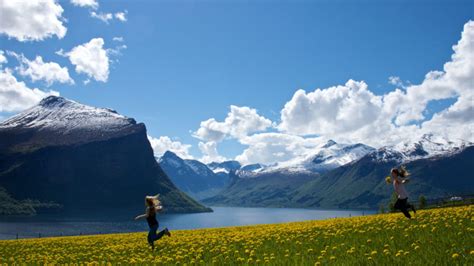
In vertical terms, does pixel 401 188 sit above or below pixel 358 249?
above

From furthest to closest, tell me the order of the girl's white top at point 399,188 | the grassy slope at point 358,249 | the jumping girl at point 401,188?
the girl's white top at point 399,188 → the jumping girl at point 401,188 → the grassy slope at point 358,249

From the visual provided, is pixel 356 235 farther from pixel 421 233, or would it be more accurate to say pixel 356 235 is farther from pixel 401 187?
pixel 401 187

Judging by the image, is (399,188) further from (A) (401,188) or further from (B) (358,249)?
(B) (358,249)

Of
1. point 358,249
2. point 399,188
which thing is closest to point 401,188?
point 399,188

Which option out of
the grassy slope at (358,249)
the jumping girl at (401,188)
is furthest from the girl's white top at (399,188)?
the grassy slope at (358,249)

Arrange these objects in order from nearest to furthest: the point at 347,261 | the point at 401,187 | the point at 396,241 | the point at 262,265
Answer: the point at 347,261 → the point at 262,265 → the point at 396,241 → the point at 401,187

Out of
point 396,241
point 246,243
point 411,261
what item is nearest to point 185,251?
point 246,243

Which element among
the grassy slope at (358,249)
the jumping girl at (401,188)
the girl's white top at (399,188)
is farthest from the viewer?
the girl's white top at (399,188)

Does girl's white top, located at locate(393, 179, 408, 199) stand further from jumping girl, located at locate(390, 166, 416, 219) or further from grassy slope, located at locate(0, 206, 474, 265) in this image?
grassy slope, located at locate(0, 206, 474, 265)

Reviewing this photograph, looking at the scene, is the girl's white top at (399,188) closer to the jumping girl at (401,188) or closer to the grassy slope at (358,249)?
the jumping girl at (401,188)

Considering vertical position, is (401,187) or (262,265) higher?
(401,187)

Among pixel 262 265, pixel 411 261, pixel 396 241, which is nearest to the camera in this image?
pixel 411 261

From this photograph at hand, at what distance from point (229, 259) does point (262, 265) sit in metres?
1.78

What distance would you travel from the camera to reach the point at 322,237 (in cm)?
1367
